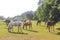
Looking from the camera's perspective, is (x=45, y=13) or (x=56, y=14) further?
(x=45, y=13)

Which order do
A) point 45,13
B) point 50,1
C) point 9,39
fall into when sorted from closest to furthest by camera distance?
1. point 9,39
2. point 50,1
3. point 45,13

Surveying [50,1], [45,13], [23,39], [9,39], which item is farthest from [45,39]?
[45,13]

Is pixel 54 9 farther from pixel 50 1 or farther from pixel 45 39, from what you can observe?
pixel 45 39

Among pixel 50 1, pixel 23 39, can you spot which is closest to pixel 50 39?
pixel 23 39

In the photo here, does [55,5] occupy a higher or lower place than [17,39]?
higher

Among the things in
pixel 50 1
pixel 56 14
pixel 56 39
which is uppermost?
pixel 50 1

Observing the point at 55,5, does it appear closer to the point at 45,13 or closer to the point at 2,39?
the point at 45,13

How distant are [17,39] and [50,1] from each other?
2467cm

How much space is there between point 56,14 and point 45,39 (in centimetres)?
2071

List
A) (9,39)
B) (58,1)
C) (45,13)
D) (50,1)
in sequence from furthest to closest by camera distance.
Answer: (45,13)
(50,1)
(58,1)
(9,39)

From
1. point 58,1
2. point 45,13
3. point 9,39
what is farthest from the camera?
point 45,13

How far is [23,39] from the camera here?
789 inches

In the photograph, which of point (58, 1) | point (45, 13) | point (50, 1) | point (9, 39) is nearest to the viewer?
point (9, 39)

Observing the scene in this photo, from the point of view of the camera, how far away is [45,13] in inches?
2234
